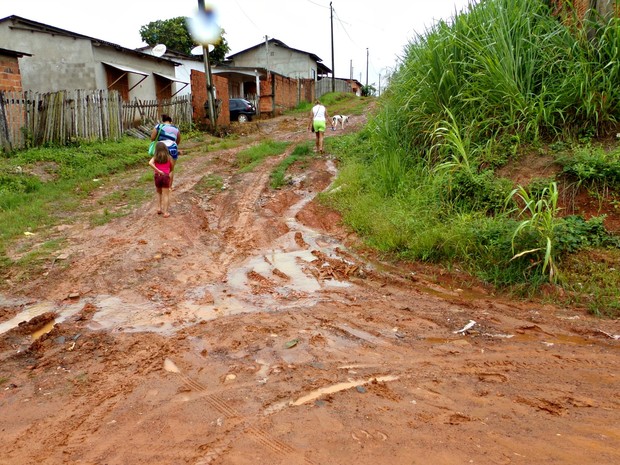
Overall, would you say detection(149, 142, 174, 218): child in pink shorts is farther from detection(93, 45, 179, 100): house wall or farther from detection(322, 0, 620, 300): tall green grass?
detection(93, 45, 179, 100): house wall

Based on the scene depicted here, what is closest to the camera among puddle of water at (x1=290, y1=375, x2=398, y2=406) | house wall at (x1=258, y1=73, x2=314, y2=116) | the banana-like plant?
puddle of water at (x1=290, y1=375, x2=398, y2=406)

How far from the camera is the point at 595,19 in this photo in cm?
700

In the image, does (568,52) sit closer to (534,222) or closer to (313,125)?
(534,222)

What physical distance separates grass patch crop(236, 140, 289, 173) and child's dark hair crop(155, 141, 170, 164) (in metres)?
3.62

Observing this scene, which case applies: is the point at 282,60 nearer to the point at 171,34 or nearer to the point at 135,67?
the point at 171,34

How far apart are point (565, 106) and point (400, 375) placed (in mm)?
5146

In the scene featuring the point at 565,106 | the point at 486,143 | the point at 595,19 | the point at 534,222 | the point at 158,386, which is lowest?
the point at 158,386

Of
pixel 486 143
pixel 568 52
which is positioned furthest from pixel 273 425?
pixel 568 52

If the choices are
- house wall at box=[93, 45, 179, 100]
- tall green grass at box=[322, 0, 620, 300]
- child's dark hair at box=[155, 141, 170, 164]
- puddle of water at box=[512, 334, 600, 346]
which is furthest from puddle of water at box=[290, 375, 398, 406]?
house wall at box=[93, 45, 179, 100]

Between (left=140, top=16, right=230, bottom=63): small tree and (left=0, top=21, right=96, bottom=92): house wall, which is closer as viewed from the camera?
(left=0, top=21, right=96, bottom=92): house wall

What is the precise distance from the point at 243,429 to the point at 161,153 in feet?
18.1

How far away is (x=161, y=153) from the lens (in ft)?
24.2

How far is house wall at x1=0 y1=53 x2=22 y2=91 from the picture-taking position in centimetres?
1182

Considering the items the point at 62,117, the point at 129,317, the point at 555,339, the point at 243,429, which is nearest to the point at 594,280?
the point at 555,339
